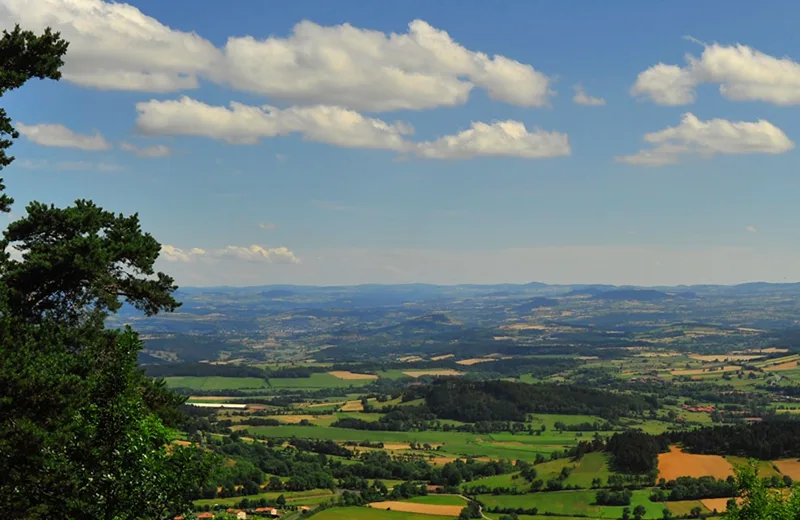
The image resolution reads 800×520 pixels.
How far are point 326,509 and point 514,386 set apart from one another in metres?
118

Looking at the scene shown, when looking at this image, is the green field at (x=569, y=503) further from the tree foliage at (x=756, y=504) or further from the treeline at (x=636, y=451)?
the tree foliage at (x=756, y=504)

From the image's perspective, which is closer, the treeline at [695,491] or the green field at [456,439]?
the treeline at [695,491]

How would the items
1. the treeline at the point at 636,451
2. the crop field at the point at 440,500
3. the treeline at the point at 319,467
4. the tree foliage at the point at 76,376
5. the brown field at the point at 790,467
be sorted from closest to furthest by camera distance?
1. the tree foliage at the point at 76,376
2. the crop field at the point at 440,500
3. the brown field at the point at 790,467
4. the treeline at the point at 319,467
5. the treeline at the point at 636,451

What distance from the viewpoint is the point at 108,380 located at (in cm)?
1791

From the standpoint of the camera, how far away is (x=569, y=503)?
309ft

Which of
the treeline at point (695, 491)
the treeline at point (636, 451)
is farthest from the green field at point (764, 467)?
the treeline at point (636, 451)

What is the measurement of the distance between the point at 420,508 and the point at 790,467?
50.7 metres

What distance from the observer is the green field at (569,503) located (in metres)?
88.3

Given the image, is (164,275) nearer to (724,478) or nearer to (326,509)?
(326,509)

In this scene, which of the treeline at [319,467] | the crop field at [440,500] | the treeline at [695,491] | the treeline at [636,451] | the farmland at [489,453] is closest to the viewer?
the treeline at [695,491]

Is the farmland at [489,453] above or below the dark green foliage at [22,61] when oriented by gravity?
below

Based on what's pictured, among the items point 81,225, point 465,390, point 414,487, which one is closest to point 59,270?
point 81,225

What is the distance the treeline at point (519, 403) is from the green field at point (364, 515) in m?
97.4

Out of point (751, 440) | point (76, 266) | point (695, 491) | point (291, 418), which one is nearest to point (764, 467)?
point (751, 440)
